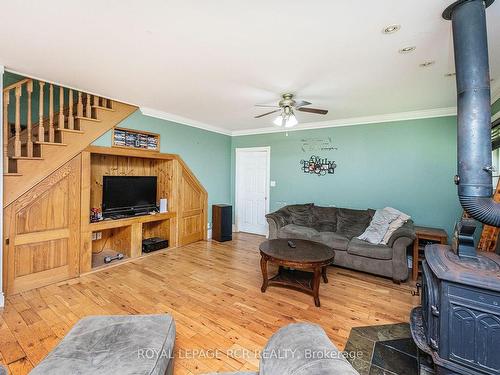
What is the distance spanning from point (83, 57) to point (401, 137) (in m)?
4.51

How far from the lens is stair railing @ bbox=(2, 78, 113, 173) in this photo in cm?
263

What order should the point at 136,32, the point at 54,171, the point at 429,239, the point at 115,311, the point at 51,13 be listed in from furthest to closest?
the point at 429,239, the point at 54,171, the point at 115,311, the point at 136,32, the point at 51,13

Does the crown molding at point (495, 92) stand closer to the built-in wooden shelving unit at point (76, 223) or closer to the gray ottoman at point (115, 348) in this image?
the gray ottoman at point (115, 348)

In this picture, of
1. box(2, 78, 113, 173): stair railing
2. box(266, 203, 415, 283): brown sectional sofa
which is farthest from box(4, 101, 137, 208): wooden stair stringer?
box(266, 203, 415, 283): brown sectional sofa

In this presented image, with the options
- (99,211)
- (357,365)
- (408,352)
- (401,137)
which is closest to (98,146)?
(99,211)

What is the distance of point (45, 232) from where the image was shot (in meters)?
2.90

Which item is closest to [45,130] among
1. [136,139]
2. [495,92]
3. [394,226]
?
[136,139]

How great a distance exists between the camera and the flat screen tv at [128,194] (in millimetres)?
3715

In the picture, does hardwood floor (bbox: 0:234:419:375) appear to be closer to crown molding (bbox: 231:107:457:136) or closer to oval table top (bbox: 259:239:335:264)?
oval table top (bbox: 259:239:335:264)

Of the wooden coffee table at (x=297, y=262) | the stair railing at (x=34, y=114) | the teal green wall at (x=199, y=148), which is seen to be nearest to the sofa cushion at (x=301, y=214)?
the wooden coffee table at (x=297, y=262)

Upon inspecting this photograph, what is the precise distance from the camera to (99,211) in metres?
3.79

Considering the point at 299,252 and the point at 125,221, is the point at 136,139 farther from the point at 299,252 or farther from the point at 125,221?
the point at 299,252

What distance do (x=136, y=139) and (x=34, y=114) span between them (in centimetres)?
A: 141

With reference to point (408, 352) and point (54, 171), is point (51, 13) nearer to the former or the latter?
point (54, 171)
